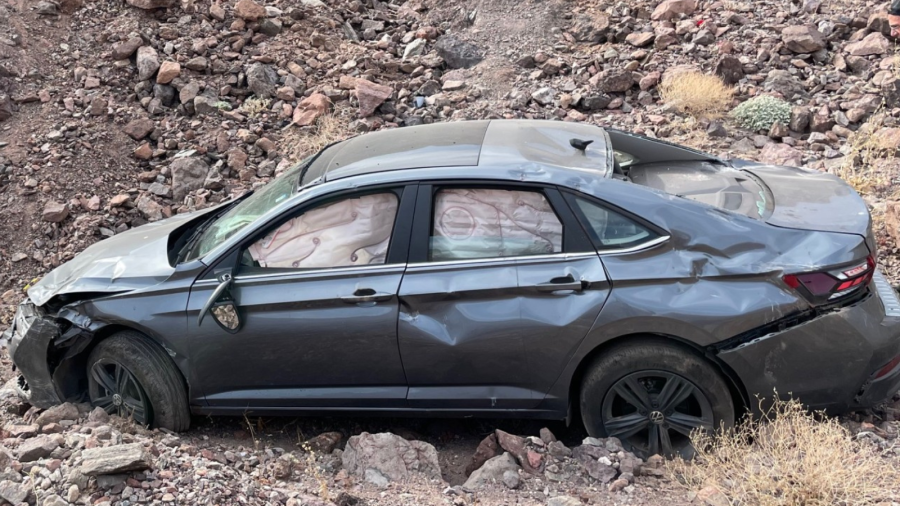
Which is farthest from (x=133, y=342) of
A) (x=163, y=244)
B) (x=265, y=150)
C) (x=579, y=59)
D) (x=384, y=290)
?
(x=579, y=59)

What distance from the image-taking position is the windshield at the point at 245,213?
4566mm

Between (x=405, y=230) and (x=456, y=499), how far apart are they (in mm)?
1414

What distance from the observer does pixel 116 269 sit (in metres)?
4.67

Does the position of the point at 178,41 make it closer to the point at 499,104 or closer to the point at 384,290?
the point at 499,104

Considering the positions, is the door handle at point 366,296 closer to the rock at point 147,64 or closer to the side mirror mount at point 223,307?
the side mirror mount at point 223,307

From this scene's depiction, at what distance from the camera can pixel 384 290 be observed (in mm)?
4145

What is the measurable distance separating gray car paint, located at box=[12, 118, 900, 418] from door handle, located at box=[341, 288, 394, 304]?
53 mm

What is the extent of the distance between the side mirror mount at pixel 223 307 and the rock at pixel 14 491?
1164mm

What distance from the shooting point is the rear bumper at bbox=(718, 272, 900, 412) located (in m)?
3.86

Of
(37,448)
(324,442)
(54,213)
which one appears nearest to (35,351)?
(37,448)

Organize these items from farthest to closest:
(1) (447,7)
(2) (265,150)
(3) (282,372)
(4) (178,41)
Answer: (1) (447,7) < (4) (178,41) < (2) (265,150) < (3) (282,372)

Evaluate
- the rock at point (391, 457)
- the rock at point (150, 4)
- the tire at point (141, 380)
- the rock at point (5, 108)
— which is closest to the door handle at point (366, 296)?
the rock at point (391, 457)

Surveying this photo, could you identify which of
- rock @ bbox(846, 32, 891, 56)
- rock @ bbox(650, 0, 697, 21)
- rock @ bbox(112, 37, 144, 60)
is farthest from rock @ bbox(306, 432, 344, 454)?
rock @ bbox(650, 0, 697, 21)

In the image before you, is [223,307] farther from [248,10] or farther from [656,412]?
[248,10]
